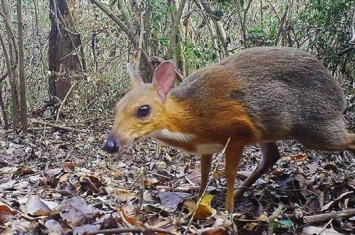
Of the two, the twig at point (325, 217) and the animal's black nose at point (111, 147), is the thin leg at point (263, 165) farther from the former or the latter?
the animal's black nose at point (111, 147)

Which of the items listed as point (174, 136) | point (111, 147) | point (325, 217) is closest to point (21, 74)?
point (174, 136)

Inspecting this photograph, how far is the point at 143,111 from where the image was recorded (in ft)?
12.1

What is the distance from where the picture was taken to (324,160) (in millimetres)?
5648

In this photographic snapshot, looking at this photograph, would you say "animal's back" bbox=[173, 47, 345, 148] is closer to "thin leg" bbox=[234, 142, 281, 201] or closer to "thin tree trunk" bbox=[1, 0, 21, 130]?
"thin leg" bbox=[234, 142, 281, 201]

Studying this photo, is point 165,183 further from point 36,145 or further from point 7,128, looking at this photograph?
point 7,128

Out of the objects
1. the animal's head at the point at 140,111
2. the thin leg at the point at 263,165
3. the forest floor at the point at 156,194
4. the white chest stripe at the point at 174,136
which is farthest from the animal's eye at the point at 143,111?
the thin leg at the point at 263,165

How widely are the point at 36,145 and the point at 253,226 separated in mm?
4483

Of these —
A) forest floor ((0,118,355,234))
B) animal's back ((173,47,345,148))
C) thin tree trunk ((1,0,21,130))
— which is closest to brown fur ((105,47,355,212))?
animal's back ((173,47,345,148))

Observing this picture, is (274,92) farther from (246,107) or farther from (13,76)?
(13,76)

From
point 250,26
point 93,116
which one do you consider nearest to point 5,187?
point 93,116

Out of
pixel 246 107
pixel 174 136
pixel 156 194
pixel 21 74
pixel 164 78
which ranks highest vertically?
pixel 164 78

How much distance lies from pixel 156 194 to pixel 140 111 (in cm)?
72

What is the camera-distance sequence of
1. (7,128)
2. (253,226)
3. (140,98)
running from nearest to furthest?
(253,226), (140,98), (7,128)

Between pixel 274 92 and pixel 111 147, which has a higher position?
pixel 274 92
